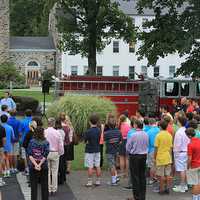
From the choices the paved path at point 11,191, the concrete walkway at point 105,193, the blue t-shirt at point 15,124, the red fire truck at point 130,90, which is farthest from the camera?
the red fire truck at point 130,90

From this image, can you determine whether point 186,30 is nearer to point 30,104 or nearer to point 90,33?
point 30,104

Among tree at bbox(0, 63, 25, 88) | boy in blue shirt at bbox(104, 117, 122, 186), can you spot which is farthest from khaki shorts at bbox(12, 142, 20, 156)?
tree at bbox(0, 63, 25, 88)

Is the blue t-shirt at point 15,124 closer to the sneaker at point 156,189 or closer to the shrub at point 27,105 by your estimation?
the sneaker at point 156,189

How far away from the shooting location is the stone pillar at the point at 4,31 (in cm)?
7012

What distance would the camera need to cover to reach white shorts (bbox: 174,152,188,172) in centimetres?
1315

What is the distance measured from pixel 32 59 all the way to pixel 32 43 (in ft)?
9.01

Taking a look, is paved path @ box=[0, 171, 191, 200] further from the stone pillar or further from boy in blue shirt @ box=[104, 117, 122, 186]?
the stone pillar

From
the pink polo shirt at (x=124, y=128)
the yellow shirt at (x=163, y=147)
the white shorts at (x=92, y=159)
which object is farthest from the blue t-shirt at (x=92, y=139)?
the yellow shirt at (x=163, y=147)

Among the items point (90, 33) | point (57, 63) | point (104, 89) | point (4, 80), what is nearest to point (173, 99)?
point (104, 89)

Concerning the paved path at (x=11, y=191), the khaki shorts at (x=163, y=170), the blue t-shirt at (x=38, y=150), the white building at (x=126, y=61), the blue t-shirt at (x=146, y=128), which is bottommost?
the paved path at (x=11, y=191)

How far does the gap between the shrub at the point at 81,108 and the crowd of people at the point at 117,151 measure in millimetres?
6483

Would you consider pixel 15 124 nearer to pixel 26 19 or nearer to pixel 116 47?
pixel 116 47

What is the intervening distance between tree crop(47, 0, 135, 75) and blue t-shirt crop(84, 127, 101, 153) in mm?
26553

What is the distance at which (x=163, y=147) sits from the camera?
12750 millimetres
